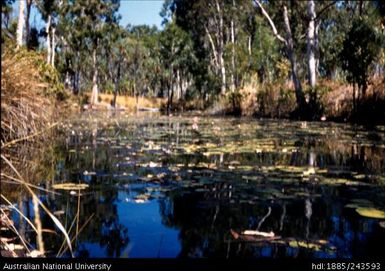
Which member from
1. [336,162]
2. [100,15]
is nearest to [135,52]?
[100,15]

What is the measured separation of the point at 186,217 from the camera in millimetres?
3688

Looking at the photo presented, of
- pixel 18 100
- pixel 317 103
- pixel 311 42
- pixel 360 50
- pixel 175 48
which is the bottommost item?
pixel 18 100

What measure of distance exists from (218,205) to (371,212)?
117 cm

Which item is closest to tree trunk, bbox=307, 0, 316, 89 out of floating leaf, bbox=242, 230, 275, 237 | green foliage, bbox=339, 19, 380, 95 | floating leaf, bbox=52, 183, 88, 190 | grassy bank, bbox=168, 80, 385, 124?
grassy bank, bbox=168, 80, 385, 124

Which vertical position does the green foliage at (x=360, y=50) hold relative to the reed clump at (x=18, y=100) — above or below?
above

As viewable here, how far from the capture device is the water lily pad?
3.58 metres

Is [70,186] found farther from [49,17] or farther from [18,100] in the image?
[49,17]

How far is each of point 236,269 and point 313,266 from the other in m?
0.37

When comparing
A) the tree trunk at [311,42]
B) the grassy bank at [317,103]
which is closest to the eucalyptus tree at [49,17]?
the grassy bank at [317,103]

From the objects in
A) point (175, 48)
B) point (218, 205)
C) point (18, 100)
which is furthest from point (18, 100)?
point (175, 48)

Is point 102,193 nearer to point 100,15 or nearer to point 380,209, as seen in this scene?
point 380,209

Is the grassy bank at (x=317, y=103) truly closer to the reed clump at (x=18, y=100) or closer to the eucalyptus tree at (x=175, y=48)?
the reed clump at (x=18, y=100)

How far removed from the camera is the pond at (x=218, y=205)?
2.98 metres

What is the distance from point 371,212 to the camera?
3.65 m
